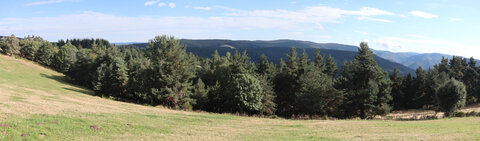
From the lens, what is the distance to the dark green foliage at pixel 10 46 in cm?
10681

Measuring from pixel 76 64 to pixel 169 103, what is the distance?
50.6m

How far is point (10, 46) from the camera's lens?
107 metres

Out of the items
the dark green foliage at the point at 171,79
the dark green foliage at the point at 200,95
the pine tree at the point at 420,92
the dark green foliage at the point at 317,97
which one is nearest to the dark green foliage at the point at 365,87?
the dark green foliage at the point at 317,97

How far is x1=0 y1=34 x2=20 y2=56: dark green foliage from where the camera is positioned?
106812mm

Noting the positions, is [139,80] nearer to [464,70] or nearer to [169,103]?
[169,103]

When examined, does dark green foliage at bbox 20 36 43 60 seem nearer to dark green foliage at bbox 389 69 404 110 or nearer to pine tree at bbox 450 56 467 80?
dark green foliage at bbox 389 69 404 110

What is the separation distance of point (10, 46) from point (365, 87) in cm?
13492

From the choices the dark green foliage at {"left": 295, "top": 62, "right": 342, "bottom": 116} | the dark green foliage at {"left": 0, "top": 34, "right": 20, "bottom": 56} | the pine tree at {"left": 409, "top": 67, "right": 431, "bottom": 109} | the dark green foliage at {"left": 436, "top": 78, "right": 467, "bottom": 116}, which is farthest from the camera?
the dark green foliage at {"left": 0, "top": 34, "right": 20, "bottom": 56}

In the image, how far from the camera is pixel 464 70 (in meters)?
85.2

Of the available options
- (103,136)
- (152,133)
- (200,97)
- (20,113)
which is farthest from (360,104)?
(20,113)

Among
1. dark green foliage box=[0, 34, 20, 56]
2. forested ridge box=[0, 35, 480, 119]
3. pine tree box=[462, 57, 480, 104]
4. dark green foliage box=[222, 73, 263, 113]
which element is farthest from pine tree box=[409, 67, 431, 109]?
dark green foliage box=[0, 34, 20, 56]

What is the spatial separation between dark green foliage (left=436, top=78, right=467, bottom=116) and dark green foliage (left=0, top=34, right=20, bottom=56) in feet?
480

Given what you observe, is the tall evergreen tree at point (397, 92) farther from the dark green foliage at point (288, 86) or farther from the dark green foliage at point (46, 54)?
the dark green foliage at point (46, 54)

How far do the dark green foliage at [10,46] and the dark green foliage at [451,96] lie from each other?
14618cm
